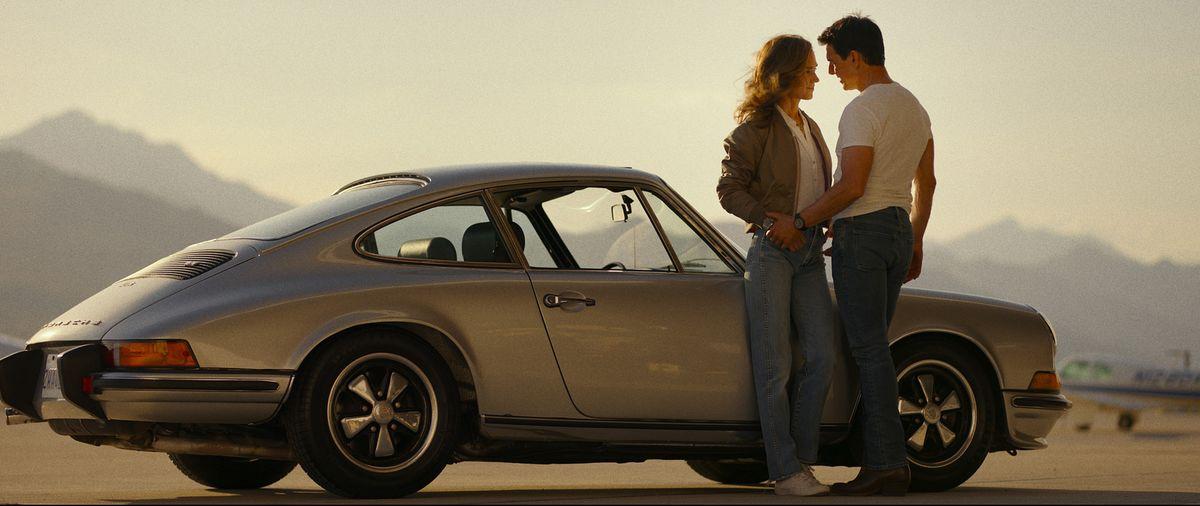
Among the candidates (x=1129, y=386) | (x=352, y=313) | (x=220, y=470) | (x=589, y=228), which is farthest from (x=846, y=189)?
(x=1129, y=386)

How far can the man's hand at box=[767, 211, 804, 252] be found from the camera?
6.80 metres

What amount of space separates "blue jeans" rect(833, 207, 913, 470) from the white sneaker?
31 centimetres

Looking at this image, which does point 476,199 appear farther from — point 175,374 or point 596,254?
point 175,374

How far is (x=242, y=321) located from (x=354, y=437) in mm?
637

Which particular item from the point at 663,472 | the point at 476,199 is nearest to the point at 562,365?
the point at 476,199

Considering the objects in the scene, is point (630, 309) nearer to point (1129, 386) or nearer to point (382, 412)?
point (382, 412)

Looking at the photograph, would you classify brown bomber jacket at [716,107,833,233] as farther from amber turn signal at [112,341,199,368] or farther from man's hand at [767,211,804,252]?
amber turn signal at [112,341,199,368]

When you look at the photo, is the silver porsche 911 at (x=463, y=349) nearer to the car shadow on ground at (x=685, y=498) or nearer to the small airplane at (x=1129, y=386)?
the car shadow on ground at (x=685, y=498)

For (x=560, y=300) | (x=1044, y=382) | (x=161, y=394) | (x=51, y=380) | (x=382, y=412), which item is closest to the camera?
(x=161, y=394)

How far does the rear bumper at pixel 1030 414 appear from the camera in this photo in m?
7.62

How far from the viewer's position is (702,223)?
7.14m

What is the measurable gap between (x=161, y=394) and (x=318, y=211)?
1236mm

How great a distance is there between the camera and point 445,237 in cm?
659

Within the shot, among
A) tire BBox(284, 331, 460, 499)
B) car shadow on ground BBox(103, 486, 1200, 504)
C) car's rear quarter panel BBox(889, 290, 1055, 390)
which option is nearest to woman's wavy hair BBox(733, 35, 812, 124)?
car's rear quarter panel BBox(889, 290, 1055, 390)
